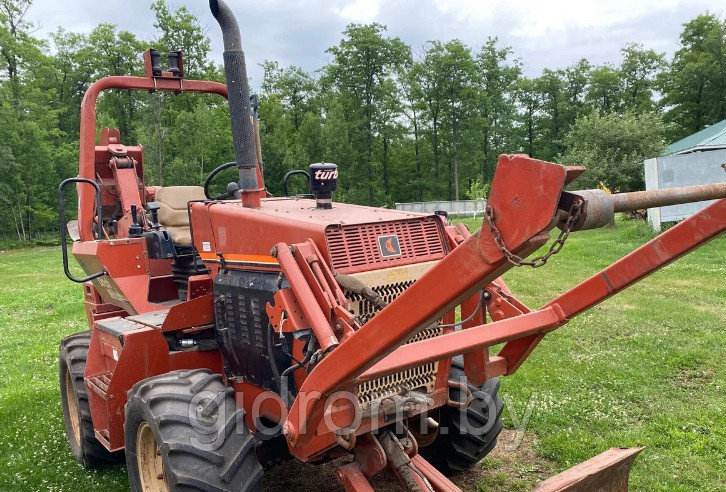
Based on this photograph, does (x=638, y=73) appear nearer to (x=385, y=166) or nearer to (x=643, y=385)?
(x=385, y=166)

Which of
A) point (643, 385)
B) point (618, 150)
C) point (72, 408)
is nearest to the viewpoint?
point (72, 408)

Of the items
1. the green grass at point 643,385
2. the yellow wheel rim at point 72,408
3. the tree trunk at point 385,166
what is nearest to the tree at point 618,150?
the green grass at point 643,385

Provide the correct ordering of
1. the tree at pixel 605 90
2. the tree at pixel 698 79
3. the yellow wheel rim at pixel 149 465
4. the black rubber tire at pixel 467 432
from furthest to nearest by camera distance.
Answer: the tree at pixel 605 90
the tree at pixel 698 79
the black rubber tire at pixel 467 432
the yellow wheel rim at pixel 149 465

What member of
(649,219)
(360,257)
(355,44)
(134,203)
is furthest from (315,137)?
(360,257)

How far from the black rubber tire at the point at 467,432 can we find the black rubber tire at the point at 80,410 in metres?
2.68

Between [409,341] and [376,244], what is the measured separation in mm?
605

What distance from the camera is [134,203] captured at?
20.2 ft

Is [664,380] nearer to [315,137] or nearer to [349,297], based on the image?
[349,297]

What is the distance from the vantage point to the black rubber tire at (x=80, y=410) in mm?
5062

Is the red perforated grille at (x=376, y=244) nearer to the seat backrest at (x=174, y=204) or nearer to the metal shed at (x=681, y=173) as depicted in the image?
the seat backrest at (x=174, y=204)

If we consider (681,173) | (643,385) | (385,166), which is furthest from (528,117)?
(643,385)

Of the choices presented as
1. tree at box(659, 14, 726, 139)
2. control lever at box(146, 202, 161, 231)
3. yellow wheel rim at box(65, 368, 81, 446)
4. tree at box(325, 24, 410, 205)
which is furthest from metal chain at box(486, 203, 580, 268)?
tree at box(659, 14, 726, 139)

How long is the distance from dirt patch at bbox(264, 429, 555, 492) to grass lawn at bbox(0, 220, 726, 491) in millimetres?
20

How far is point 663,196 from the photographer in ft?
8.04
